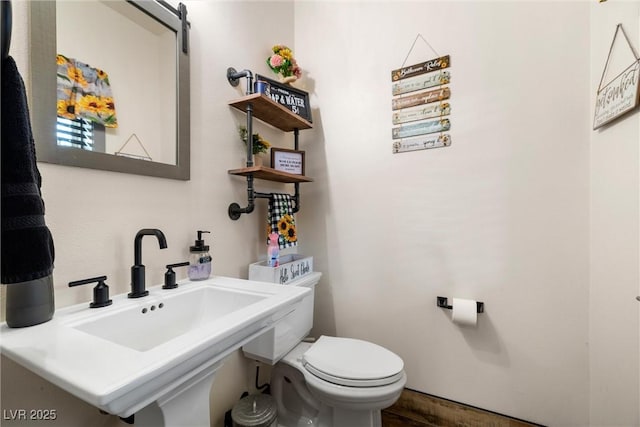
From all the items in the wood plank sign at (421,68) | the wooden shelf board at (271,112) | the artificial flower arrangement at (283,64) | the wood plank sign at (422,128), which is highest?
the artificial flower arrangement at (283,64)

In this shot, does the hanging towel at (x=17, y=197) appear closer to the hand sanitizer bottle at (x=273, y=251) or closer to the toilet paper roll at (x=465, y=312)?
the hand sanitizer bottle at (x=273, y=251)

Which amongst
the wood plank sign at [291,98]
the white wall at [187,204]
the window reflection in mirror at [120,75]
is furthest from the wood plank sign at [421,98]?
the window reflection in mirror at [120,75]

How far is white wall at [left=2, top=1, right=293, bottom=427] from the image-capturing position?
28.8 inches

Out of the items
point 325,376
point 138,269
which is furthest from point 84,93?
point 325,376

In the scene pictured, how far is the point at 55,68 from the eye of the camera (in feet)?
2.44

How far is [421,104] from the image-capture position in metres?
1.43

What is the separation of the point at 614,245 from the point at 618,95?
538mm

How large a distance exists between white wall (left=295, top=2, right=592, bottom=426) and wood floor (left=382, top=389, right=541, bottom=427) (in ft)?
0.15

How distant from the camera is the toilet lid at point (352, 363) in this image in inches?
41.5

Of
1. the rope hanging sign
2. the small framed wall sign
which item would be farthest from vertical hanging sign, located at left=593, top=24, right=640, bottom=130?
Result: the small framed wall sign

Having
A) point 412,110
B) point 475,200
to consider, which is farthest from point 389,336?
point 412,110

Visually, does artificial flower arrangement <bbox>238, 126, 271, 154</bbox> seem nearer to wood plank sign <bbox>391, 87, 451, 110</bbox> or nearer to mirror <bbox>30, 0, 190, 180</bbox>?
mirror <bbox>30, 0, 190, 180</bbox>

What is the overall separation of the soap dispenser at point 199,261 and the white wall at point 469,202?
0.79 m

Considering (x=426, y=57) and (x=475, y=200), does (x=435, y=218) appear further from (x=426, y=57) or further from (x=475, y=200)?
(x=426, y=57)
